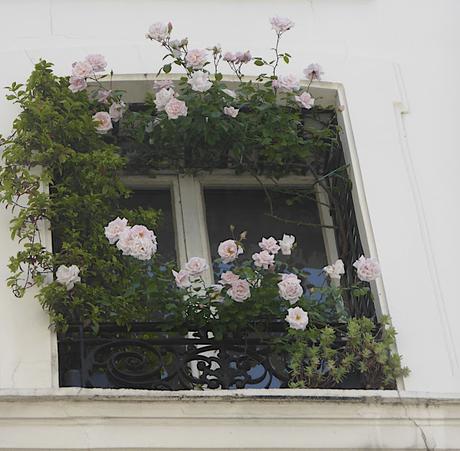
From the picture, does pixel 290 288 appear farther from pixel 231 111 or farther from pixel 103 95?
pixel 103 95

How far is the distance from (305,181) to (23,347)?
1813 mm

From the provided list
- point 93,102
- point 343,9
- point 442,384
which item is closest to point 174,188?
point 93,102

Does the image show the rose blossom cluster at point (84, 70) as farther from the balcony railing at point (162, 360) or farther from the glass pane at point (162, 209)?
the balcony railing at point (162, 360)

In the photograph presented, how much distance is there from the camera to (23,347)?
7355mm

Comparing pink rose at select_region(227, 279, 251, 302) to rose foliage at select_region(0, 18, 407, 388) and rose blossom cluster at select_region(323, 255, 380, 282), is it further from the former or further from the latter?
rose blossom cluster at select_region(323, 255, 380, 282)

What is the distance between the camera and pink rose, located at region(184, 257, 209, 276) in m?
7.53

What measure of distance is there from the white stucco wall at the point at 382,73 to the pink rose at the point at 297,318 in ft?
1.41

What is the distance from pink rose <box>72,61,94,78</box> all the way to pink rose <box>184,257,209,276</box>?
103 centimetres

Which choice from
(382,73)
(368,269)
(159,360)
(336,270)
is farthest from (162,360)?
(382,73)

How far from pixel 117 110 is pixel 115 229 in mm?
872

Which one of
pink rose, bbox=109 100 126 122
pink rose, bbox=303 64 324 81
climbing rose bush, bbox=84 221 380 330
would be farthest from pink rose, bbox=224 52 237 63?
climbing rose bush, bbox=84 221 380 330

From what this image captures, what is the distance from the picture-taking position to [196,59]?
8.12 meters

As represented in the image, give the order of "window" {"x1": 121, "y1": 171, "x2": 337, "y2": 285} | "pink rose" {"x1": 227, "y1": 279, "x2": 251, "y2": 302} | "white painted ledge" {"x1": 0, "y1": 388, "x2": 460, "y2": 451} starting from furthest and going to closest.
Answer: "window" {"x1": 121, "y1": 171, "x2": 337, "y2": 285} < "pink rose" {"x1": 227, "y1": 279, "x2": 251, "y2": 302} < "white painted ledge" {"x1": 0, "y1": 388, "x2": 460, "y2": 451}

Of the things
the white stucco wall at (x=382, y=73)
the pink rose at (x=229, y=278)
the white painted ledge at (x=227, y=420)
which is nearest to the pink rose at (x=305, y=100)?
the white stucco wall at (x=382, y=73)
